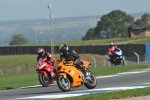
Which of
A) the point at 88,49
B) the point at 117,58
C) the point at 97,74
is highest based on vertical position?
the point at 88,49

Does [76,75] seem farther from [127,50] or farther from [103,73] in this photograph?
[127,50]

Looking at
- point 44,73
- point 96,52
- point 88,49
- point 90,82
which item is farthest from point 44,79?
point 88,49

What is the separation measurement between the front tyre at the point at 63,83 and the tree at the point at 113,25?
133 metres

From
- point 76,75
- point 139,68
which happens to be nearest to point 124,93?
point 76,75

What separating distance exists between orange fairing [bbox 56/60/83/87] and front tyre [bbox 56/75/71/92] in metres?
0.13

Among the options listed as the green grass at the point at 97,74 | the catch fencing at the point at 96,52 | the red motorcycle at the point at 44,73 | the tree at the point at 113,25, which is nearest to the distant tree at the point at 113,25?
the tree at the point at 113,25

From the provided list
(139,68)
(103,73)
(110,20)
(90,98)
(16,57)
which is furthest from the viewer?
(110,20)

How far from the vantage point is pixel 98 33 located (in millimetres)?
159000

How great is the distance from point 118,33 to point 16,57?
269 ft

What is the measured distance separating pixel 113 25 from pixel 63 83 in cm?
13699

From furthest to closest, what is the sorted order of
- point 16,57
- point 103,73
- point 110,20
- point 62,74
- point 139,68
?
point 110,20, point 16,57, point 139,68, point 103,73, point 62,74

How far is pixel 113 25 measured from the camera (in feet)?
508

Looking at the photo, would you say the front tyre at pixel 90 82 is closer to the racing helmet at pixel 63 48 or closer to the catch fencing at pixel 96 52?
the racing helmet at pixel 63 48

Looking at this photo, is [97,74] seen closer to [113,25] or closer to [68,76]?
[68,76]
